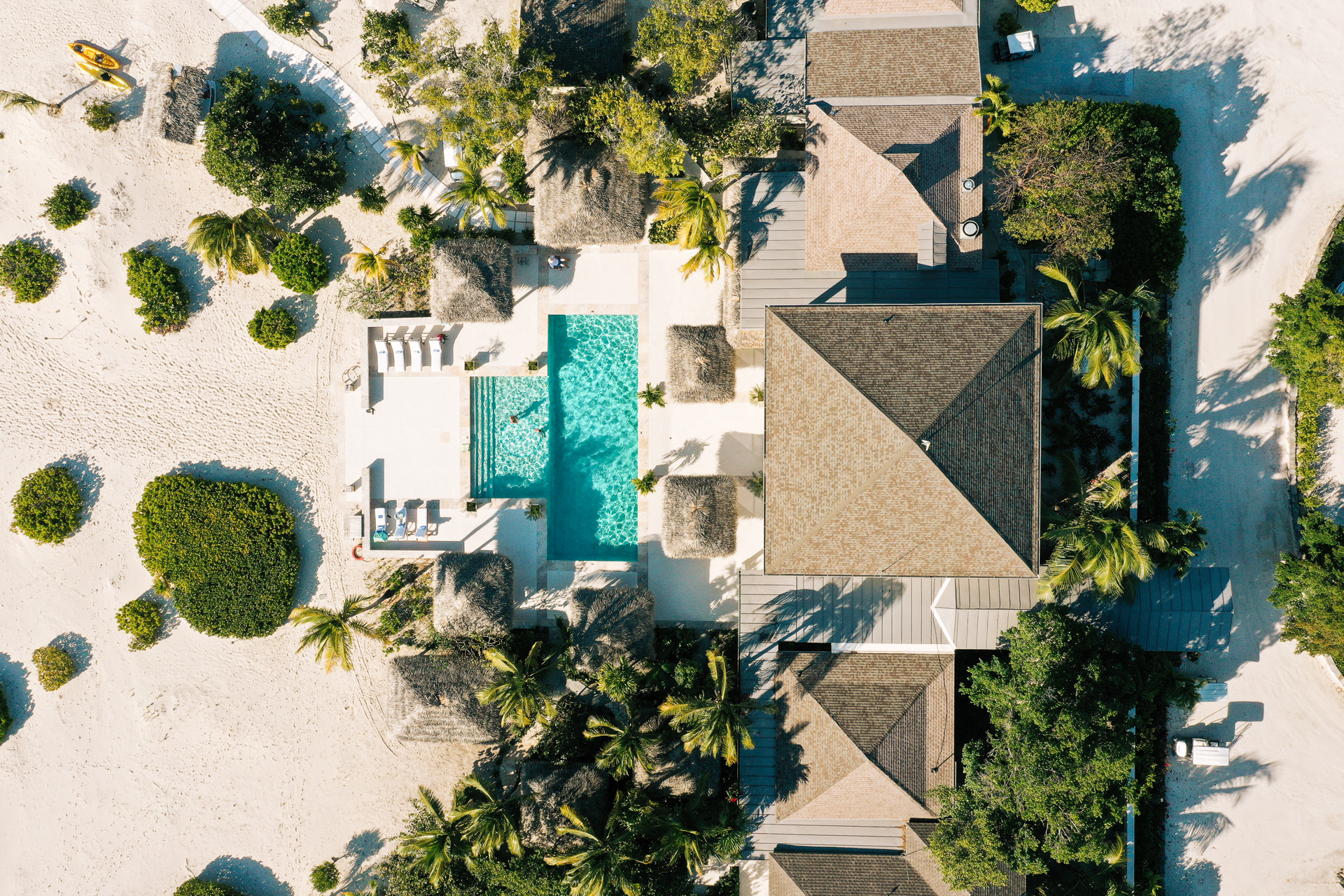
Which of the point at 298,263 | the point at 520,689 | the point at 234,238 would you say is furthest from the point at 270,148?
the point at 520,689

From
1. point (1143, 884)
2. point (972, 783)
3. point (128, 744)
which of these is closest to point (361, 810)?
point (128, 744)

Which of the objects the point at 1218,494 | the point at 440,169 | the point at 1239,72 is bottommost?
the point at 1218,494

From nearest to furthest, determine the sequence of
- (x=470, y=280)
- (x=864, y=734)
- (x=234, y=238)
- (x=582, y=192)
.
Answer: (x=864, y=734), (x=582, y=192), (x=470, y=280), (x=234, y=238)

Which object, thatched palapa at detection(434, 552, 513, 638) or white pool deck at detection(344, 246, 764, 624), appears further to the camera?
white pool deck at detection(344, 246, 764, 624)

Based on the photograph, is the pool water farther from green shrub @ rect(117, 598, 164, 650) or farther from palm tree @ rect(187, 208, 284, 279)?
green shrub @ rect(117, 598, 164, 650)

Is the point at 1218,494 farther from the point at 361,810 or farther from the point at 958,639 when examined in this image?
the point at 361,810

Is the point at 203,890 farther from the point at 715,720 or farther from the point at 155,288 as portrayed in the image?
the point at 155,288

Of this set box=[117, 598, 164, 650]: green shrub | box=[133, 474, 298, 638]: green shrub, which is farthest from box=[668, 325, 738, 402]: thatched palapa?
box=[117, 598, 164, 650]: green shrub
